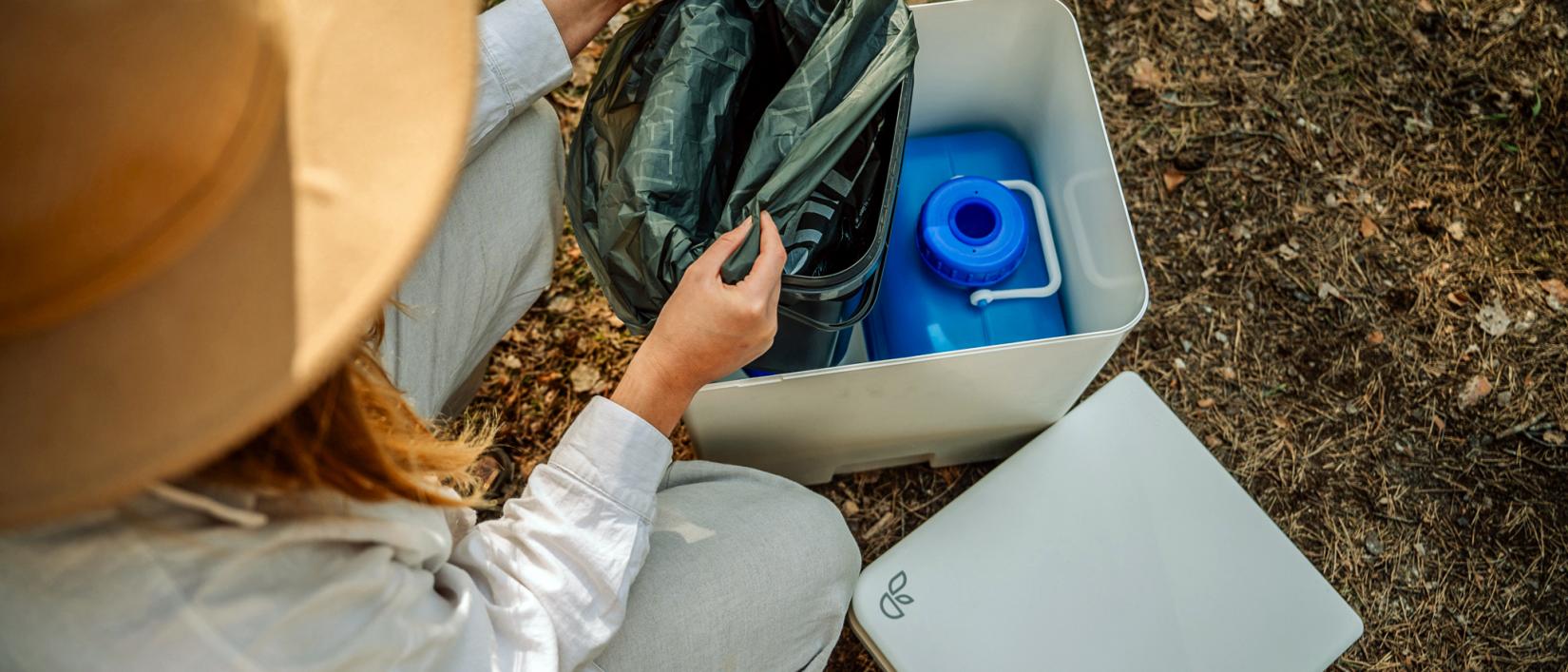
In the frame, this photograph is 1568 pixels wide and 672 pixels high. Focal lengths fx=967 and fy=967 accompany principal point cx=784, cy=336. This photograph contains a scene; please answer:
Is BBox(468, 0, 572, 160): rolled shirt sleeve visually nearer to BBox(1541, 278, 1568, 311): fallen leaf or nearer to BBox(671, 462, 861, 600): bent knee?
BBox(671, 462, 861, 600): bent knee

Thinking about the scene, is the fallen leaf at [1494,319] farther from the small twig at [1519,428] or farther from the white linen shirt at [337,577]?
the white linen shirt at [337,577]

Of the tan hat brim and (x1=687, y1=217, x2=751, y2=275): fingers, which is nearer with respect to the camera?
the tan hat brim

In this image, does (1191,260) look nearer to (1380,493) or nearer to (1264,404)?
(1264,404)

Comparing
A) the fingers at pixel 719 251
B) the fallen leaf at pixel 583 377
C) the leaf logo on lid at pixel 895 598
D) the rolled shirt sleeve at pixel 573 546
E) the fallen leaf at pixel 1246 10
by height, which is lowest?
the leaf logo on lid at pixel 895 598

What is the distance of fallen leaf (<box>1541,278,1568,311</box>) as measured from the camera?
1.45 meters

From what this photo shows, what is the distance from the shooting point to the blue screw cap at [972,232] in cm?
112

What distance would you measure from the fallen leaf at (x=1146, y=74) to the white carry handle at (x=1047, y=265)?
0.47 meters

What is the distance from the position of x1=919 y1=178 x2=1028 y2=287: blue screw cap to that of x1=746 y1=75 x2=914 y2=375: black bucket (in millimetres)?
132

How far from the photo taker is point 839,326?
3.16 ft

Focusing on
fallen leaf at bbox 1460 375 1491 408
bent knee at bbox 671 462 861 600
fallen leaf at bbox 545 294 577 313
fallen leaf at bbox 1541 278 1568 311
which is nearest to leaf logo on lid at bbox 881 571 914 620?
bent knee at bbox 671 462 861 600

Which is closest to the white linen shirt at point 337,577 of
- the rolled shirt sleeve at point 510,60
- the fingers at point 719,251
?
the fingers at point 719,251

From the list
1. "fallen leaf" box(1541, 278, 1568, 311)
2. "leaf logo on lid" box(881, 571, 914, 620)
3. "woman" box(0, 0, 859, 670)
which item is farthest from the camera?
"fallen leaf" box(1541, 278, 1568, 311)

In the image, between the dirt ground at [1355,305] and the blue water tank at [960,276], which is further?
the dirt ground at [1355,305]

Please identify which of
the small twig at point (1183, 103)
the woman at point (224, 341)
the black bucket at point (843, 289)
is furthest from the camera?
the small twig at point (1183, 103)
